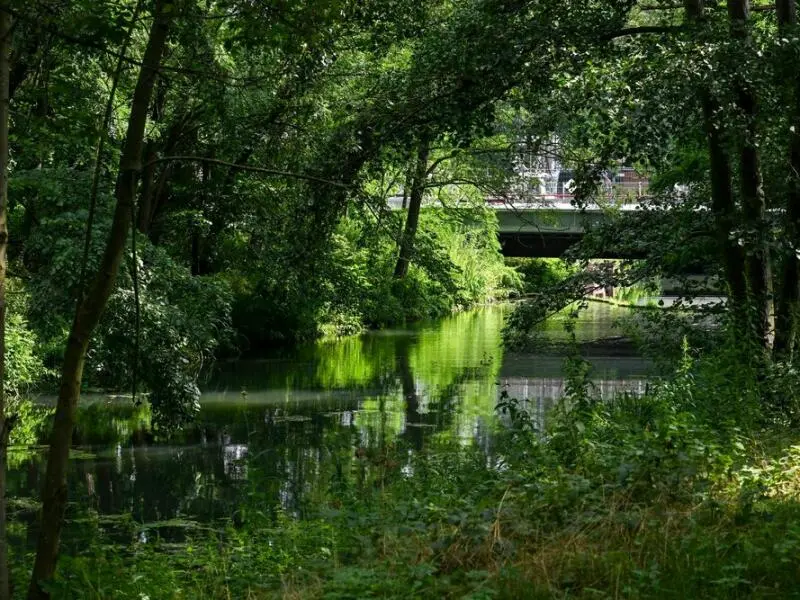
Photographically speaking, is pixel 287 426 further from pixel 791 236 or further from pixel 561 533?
pixel 561 533

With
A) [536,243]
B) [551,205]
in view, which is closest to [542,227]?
[551,205]

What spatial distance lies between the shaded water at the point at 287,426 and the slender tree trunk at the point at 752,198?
4.26m

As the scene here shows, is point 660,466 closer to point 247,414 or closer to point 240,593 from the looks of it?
point 240,593

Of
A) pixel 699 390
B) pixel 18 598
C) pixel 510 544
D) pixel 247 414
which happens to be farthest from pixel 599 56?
pixel 247 414

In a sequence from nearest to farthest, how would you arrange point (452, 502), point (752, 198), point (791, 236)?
point (452, 502), point (791, 236), point (752, 198)

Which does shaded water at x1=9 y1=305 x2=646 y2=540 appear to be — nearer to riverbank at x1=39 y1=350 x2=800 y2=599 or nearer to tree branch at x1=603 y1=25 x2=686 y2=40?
riverbank at x1=39 y1=350 x2=800 y2=599

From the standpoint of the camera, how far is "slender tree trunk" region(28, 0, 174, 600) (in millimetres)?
5051

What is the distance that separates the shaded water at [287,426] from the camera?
11.2 m

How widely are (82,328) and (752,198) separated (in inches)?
305

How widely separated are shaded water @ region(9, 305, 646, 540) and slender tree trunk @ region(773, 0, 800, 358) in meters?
4.38

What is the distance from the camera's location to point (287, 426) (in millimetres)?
15445

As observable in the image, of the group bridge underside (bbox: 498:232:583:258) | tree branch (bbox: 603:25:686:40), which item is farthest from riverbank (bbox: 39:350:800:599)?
bridge underside (bbox: 498:232:583:258)

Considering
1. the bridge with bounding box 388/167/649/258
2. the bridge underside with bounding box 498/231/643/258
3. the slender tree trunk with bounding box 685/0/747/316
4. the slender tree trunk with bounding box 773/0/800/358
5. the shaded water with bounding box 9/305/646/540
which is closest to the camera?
the slender tree trunk with bounding box 773/0/800/358

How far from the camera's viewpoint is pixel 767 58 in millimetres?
9555
